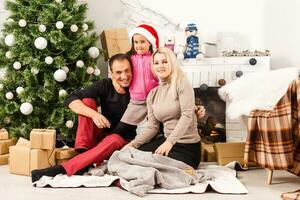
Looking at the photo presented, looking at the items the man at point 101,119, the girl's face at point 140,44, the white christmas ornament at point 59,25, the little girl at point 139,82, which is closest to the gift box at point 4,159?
the man at point 101,119

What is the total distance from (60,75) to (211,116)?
1624mm

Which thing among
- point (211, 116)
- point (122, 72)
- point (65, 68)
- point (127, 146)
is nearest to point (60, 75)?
point (65, 68)

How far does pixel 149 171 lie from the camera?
2449mm

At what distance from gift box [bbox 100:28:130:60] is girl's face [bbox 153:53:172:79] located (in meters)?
1.16

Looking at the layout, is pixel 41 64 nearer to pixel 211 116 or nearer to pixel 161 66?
pixel 161 66

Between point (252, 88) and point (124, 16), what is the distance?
182 centimetres

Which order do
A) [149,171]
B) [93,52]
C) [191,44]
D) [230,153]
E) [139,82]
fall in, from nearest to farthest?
[149,171], [139,82], [230,153], [93,52], [191,44]

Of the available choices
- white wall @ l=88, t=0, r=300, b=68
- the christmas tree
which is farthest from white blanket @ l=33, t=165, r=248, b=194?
white wall @ l=88, t=0, r=300, b=68

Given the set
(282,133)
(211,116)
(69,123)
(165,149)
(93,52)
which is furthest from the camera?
(211,116)

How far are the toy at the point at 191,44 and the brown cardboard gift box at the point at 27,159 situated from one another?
1.59 meters

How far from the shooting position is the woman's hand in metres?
2.64

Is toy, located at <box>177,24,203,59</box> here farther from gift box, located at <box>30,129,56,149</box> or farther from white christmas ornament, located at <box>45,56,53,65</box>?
gift box, located at <box>30,129,56,149</box>

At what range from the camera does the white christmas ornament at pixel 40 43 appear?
3.25m

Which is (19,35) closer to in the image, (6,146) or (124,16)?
(6,146)
